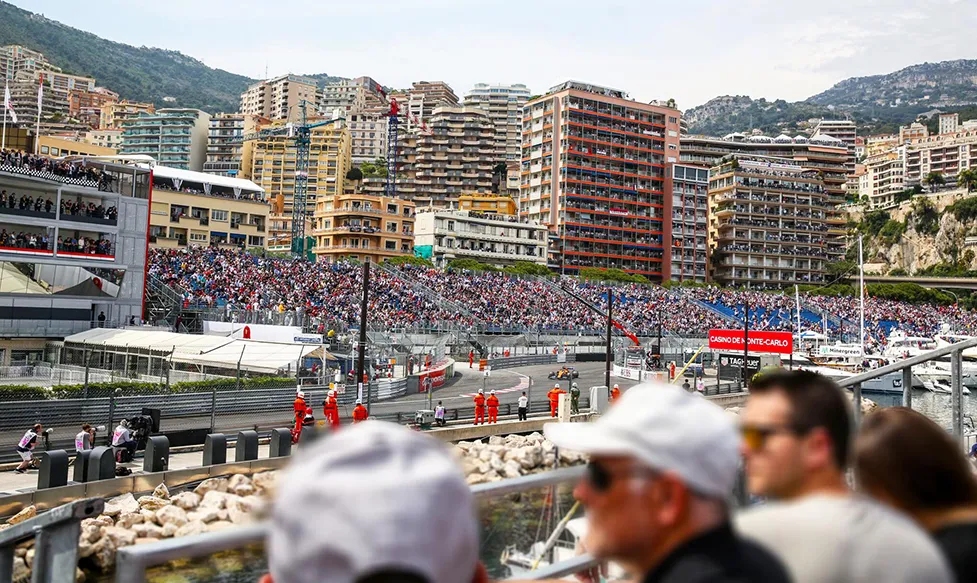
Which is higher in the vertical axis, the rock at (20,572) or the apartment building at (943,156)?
the apartment building at (943,156)

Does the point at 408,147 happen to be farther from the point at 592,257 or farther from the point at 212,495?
the point at 212,495

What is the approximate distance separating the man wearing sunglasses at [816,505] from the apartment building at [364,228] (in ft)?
324

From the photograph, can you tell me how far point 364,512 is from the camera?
1492 mm

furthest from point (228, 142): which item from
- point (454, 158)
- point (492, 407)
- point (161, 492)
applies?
point (161, 492)

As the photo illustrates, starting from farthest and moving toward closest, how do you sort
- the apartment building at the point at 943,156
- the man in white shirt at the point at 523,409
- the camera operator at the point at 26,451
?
the apartment building at the point at 943,156, the man in white shirt at the point at 523,409, the camera operator at the point at 26,451

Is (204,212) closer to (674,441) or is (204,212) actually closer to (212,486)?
(212,486)

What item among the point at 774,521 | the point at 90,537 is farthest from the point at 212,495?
the point at 774,521

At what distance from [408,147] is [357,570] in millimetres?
160016

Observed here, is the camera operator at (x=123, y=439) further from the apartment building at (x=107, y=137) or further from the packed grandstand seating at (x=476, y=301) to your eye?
the apartment building at (x=107, y=137)

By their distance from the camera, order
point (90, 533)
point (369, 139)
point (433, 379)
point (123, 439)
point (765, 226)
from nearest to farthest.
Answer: point (90, 533), point (123, 439), point (433, 379), point (765, 226), point (369, 139)

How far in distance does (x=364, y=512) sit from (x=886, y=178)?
21330 centimetres

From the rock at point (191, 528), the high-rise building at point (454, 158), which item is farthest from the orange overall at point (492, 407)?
the high-rise building at point (454, 158)

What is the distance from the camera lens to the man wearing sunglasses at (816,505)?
193 centimetres

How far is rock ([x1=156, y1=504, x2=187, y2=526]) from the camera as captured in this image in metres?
13.9
